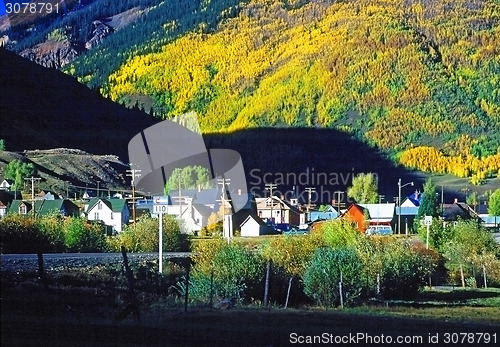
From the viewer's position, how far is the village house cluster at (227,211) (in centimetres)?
3132

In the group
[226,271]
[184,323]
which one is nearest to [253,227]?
→ [226,271]

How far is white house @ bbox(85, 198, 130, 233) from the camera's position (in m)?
31.0

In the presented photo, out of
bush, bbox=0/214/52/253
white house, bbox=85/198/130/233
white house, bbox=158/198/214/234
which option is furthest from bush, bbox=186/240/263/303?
white house, bbox=158/198/214/234

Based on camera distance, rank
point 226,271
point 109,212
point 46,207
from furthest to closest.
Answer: point 109,212 < point 46,207 < point 226,271

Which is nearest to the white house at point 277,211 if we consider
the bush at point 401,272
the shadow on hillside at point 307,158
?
the bush at point 401,272

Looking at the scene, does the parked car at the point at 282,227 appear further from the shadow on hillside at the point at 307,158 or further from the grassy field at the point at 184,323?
the shadow on hillside at the point at 307,158

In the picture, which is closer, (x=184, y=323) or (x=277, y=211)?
(x=184, y=323)

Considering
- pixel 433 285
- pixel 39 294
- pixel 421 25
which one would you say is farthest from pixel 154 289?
pixel 421 25

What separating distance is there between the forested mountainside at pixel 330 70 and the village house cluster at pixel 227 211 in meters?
24.6

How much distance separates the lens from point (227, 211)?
35781mm

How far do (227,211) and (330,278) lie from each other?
1655cm

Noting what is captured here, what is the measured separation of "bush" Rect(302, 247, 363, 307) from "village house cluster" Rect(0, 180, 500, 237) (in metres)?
5.58

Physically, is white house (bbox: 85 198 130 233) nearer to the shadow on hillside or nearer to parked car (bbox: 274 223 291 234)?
parked car (bbox: 274 223 291 234)

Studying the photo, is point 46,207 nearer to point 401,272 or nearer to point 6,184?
point 6,184
